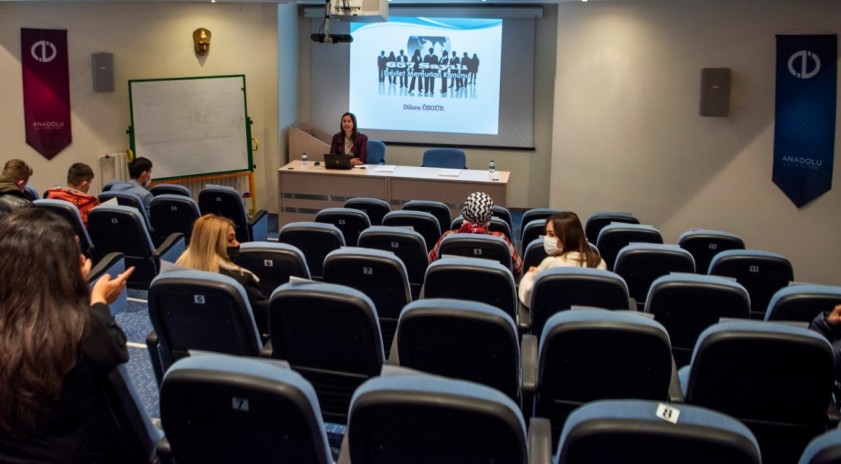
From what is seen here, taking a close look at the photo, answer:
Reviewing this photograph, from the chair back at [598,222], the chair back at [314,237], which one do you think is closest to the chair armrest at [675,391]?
the chair back at [314,237]

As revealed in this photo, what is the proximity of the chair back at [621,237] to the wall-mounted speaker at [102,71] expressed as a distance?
22.3ft

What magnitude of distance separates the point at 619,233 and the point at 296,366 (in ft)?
10.2

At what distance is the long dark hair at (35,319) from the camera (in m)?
1.90

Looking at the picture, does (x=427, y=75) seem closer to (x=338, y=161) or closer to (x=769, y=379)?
(x=338, y=161)

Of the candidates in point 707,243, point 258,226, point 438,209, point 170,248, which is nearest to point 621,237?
point 707,243

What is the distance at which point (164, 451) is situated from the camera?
2303 millimetres

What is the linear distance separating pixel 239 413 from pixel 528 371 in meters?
1.46

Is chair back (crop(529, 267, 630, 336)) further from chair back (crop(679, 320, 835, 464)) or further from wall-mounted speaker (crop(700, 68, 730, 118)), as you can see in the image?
wall-mounted speaker (crop(700, 68, 730, 118))

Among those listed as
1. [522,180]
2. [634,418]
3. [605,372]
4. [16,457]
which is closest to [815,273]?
[522,180]

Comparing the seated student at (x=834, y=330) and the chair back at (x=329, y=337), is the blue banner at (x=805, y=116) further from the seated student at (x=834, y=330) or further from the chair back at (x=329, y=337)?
the chair back at (x=329, y=337)

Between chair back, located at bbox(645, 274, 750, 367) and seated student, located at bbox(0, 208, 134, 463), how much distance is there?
238 centimetres

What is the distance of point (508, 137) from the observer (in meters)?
10.7

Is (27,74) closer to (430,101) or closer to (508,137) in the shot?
(430,101)

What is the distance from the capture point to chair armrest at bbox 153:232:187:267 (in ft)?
16.9
